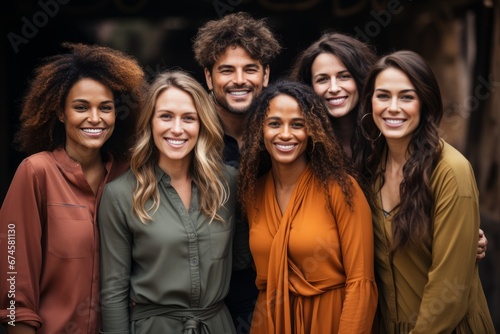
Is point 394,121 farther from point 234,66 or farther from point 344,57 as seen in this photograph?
point 234,66

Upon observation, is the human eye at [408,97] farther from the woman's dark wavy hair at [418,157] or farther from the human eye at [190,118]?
the human eye at [190,118]

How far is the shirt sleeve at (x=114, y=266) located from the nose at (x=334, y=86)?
136 centimetres

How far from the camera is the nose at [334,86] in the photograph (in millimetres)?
3926

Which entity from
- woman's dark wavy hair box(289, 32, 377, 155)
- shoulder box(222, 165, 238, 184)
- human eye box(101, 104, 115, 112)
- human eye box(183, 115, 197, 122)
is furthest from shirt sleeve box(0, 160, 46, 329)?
woman's dark wavy hair box(289, 32, 377, 155)

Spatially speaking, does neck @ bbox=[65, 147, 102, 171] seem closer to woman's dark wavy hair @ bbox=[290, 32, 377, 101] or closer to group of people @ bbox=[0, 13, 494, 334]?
group of people @ bbox=[0, 13, 494, 334]

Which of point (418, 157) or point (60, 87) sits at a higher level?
point (60, 87)

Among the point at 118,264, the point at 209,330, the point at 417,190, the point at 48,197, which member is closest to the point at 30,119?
the point at 48,197

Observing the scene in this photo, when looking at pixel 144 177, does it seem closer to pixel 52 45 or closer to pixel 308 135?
pixel 308 135

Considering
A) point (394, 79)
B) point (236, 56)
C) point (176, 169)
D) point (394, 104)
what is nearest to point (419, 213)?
point (394, 104)

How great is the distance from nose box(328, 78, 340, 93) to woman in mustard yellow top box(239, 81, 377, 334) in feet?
1.43

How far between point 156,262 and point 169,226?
18 centimetres

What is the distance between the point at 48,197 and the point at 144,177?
47cm

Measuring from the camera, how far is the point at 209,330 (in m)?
3.39

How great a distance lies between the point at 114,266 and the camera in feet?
10.9
